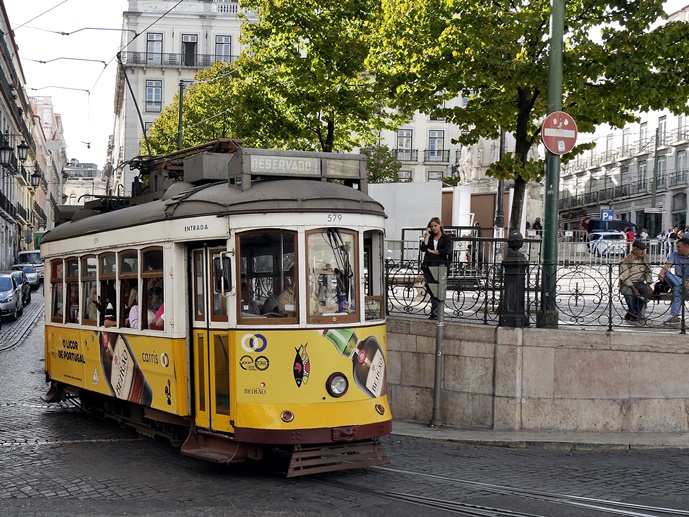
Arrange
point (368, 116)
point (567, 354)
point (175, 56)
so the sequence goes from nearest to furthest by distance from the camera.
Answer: point (567, 354), point (368, 116), point (175, 56)

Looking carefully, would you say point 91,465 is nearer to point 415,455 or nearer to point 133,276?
point 133,276

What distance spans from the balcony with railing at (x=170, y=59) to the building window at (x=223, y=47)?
5.2 inches

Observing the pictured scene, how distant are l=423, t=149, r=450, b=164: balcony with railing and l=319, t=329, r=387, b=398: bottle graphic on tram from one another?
62292mm

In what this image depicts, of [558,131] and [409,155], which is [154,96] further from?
[558,131]

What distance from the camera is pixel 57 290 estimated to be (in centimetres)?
1375

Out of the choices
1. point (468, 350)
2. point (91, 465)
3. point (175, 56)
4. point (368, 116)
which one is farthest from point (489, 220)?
point (175, 56)

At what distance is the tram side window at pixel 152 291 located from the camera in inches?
396

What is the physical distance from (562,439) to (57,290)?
7.44 metres

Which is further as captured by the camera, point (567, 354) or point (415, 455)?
point (567, 354)

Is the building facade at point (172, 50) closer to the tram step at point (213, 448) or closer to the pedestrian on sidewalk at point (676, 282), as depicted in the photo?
the pedestrian on sidewalk at point (676, 282)

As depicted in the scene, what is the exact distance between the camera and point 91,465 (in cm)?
995

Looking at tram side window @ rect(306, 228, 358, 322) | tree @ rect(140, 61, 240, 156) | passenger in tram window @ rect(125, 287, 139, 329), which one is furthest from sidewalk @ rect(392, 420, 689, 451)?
tree @ rect(140, 61, 240, 156)

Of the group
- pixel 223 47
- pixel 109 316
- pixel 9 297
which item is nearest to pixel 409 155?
pixel 223 47

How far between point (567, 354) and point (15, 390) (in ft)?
31.7
